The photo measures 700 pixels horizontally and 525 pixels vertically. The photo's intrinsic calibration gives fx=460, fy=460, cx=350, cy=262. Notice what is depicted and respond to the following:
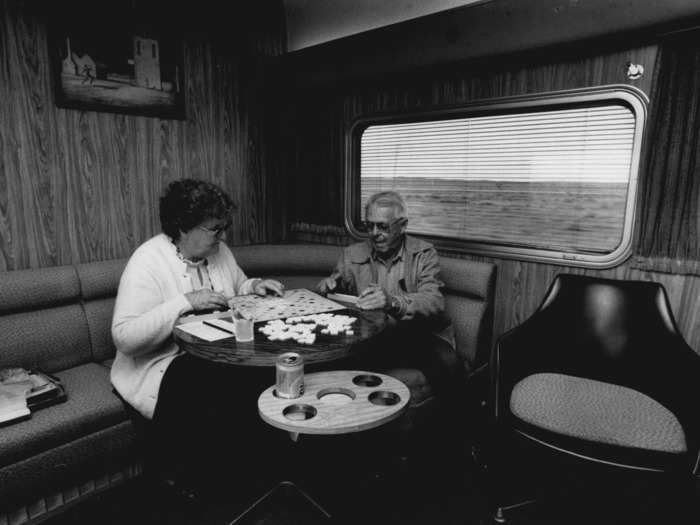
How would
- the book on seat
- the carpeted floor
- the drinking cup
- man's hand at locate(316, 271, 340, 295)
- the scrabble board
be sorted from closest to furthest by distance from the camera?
the drinking cup
the book on seat
the carpeted floor
the scrabble board
man's hand at locate(316, 271, 340, 295)

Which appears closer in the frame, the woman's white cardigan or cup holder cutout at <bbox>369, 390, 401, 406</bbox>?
cup holder cutout at <bbox>369, 390, 401, 406</bbox>

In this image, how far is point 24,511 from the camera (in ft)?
8.07

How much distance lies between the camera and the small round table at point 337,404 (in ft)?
6.32

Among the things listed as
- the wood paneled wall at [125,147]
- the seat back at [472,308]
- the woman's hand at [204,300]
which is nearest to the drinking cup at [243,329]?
the woman's hand at [204,300]

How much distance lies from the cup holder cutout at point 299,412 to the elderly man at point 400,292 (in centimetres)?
89

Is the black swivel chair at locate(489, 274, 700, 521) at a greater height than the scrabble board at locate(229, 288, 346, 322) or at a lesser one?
lesser

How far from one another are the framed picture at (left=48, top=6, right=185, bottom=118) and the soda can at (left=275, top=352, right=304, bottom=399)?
267 cm

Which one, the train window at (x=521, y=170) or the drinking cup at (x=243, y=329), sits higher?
the train window at (x=521, y=170)

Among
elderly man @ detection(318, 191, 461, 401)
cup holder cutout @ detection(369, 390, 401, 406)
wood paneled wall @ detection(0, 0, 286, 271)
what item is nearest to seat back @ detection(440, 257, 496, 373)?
elderly man @ detection(318, 191, 461, 401)

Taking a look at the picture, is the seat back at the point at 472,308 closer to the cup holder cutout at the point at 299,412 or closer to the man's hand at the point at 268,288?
the man's hand at the point at 268,288

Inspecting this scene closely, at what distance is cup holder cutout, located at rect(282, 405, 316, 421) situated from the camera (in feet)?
6.59

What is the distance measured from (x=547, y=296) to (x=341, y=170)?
8.06 feet

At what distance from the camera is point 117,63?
11.7 feet

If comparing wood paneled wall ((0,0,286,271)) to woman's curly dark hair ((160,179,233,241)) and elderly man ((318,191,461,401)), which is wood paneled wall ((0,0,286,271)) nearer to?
woman's curly dark hair ((160,179,233,241))
